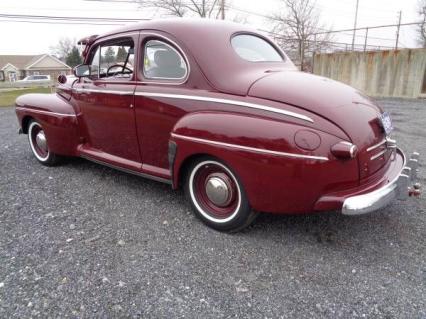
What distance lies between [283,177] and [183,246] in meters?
1.02

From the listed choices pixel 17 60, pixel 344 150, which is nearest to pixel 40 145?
pixel 344 150

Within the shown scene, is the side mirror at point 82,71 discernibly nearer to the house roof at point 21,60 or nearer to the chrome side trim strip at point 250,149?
the chrome side trim strip at point 250,149

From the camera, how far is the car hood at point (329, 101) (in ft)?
8.13

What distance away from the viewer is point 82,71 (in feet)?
13.8

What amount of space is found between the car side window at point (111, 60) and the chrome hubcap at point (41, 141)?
1326 mm

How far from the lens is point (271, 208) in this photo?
8.62ft

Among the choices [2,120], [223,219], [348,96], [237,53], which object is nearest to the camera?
[348,96]

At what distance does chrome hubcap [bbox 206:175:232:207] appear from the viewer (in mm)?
2891

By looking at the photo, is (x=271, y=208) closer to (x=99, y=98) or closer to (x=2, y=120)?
(x=99, y=98)

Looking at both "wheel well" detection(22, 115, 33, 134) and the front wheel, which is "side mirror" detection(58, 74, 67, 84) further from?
the front wheel

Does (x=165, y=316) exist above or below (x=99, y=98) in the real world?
below

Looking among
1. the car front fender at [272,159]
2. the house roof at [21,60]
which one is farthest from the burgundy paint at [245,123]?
the house roof at [21,60]

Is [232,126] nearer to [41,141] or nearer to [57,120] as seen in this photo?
[57,120]

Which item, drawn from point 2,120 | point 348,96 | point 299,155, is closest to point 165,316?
point 299,155
